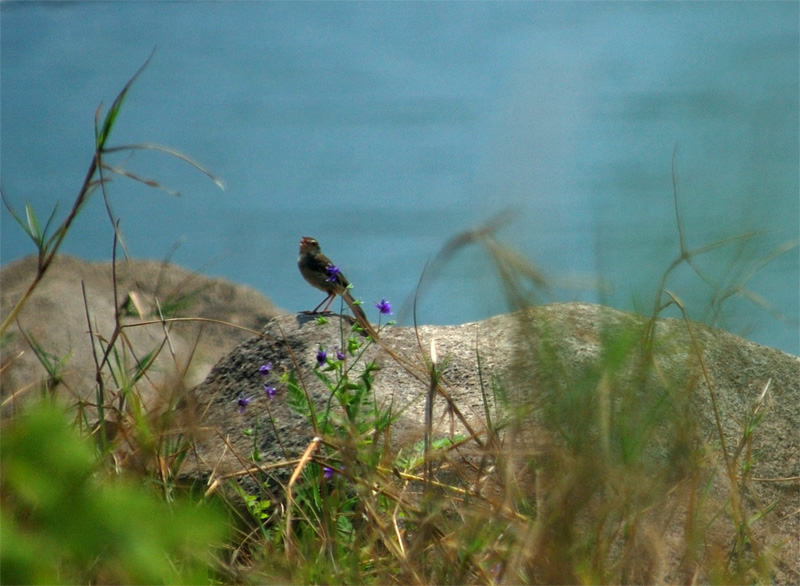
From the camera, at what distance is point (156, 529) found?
0.42m

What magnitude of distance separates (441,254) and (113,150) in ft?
1.92

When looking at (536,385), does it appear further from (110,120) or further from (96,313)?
(96,313)

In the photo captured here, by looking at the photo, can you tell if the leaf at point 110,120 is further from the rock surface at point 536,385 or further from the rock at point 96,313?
the rock at point 96,313

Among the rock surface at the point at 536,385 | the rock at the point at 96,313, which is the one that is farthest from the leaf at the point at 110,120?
the rock at the point at 96,313

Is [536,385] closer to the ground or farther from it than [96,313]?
closer to the ground

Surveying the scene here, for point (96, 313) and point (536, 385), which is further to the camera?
point (96, 313)

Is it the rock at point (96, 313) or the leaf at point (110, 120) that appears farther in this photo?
the rock at point (96, 313)

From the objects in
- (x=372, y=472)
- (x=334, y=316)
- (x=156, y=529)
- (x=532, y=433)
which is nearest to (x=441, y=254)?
(x=532, y=433)

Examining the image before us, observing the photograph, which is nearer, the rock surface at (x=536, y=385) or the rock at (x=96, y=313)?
the rock surface at (x=536, y=385)

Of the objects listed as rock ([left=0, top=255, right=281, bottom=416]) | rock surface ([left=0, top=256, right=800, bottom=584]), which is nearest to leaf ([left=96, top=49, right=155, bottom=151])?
rock surface ([left=0, top=256, right=800, bottom=584])

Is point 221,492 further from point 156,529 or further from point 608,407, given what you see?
point 156,529

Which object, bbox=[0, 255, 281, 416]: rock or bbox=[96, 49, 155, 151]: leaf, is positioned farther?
bbox=[0, 255, 281, 416]: rock

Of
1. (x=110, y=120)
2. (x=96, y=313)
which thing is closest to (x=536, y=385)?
(x=110, y=120)

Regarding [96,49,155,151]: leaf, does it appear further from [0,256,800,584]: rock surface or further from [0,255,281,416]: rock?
[0,255,281,416]: rock
